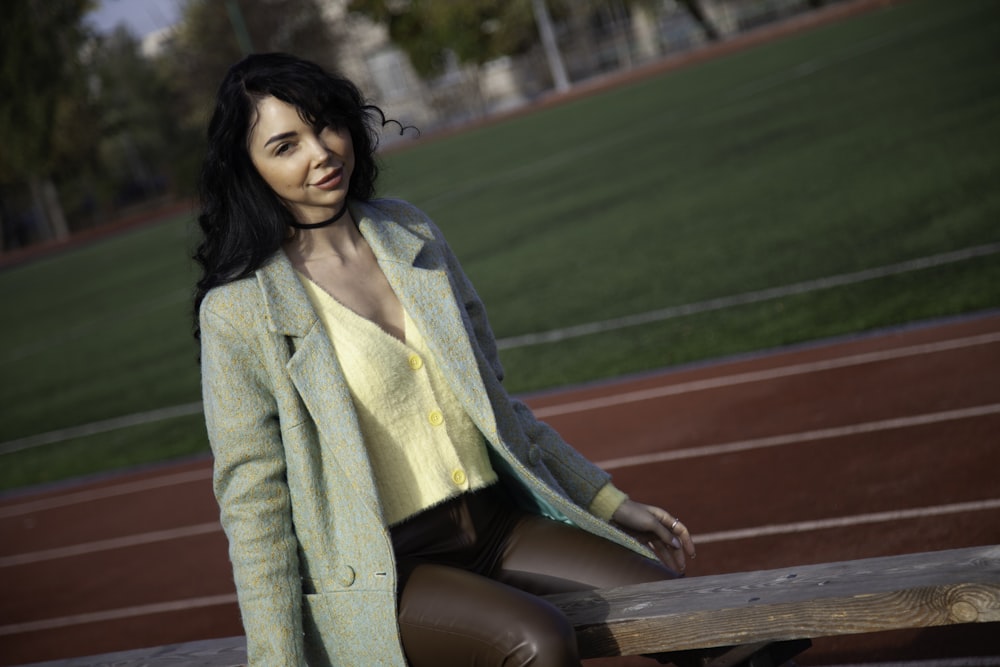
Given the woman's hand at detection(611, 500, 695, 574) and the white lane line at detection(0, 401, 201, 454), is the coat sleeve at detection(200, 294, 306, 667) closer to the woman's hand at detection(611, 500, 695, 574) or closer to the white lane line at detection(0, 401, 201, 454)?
the woman's hand at detection(611, 500, 695, 574)

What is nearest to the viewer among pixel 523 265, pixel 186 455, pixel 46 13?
pixel 186 455

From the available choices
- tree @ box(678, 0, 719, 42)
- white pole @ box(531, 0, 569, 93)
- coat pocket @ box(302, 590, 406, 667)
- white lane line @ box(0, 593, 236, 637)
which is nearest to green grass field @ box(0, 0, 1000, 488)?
coat pocket @ box(302, 590, 406, 667)

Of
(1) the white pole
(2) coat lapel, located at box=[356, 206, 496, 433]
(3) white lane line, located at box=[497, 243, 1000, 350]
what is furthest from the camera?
(1) the white pole

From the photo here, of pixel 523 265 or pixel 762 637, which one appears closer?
pixel 762 637

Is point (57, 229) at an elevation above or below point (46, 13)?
below

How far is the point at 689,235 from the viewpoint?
447 inches

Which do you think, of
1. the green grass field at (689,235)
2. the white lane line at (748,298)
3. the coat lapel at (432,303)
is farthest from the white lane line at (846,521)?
the white lane line at (748,298)

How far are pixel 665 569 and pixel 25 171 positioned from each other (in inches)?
2047

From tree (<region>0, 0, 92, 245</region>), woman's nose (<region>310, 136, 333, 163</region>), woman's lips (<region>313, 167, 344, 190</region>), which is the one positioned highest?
tree (<region>0, 0, 92, 245</region>)

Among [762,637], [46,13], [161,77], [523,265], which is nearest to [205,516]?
[762,637]

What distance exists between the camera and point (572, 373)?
7852 mm

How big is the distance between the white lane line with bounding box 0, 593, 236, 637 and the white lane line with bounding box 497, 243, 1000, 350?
2.41m

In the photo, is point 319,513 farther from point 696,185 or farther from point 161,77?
point 161,77

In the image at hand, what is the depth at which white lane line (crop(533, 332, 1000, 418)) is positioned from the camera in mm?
6122
